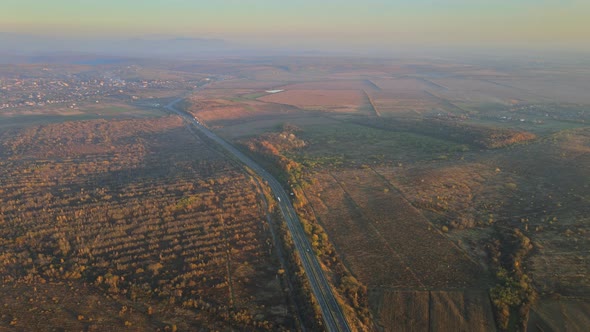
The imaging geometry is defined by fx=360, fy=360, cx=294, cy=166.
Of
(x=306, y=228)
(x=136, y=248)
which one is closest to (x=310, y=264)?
(x=306, y=228)

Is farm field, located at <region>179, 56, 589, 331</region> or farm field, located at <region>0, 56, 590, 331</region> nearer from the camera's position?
farm field, located at <region>0, 56, 590, 331</region>

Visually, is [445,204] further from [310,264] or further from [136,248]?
[136,248]

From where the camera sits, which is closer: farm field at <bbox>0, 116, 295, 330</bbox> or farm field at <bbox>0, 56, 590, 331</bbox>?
farm field at <bbox>0, 116, 295, 330</bbox>

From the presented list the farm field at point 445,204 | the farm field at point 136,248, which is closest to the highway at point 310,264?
the farm field at point 445,204

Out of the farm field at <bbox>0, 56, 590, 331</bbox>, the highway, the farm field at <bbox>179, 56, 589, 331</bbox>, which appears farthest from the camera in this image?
the farm field at <bbox>179, 56, 589, 331</bbox>

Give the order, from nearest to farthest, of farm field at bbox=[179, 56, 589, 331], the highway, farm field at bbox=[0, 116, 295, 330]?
the highway
farm field at bbox=[0, 116, 295, 330]
farm field at bbox=[179, 56, 589, 331]

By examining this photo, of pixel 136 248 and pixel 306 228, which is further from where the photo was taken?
pixel 306 228

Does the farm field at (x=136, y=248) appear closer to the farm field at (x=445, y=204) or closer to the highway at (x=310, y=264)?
the highway at (x=310, y=264)

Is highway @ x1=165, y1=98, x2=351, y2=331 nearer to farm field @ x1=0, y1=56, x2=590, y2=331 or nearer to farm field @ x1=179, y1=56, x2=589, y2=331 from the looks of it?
farm field @ x1=0, y1=56, x2=590, y2=331

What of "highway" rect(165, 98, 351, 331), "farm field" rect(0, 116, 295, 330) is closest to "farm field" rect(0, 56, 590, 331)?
"farm field" rect(0, 116, 295, 330)
